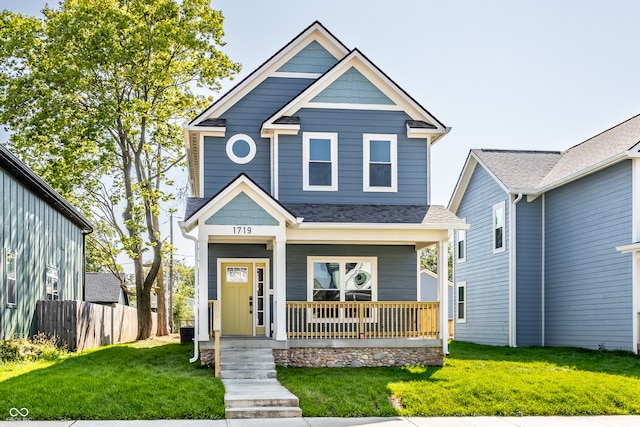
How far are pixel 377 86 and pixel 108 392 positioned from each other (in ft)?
36.7

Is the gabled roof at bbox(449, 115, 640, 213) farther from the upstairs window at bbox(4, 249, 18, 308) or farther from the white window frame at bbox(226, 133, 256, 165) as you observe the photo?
the upstairs window at bbox(4, 249, 18, 308)

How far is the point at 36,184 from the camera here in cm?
1983

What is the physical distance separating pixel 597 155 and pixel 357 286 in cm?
812

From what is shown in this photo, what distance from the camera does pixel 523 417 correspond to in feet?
42.3

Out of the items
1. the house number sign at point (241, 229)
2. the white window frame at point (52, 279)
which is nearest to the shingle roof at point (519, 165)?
the house number sign at point (241, 229)

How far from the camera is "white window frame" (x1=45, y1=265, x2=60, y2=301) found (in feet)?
72.2

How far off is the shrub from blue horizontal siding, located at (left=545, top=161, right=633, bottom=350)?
46.3ft

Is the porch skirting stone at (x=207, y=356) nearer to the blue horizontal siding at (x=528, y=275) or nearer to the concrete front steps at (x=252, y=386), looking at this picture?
the concrete front steps at (x=252, y=386)

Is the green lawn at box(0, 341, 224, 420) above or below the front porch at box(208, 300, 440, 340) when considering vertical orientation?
below

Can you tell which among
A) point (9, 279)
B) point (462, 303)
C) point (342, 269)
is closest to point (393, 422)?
point (342, 269)

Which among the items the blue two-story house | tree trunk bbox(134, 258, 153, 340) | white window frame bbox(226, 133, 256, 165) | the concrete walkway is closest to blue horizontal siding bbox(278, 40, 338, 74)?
the blue two-story house

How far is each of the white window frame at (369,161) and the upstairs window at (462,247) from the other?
31.5 ft

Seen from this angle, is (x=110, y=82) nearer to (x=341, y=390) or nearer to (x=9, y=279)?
(x=9, y=279)

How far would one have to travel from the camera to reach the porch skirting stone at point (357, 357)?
57.7ft
